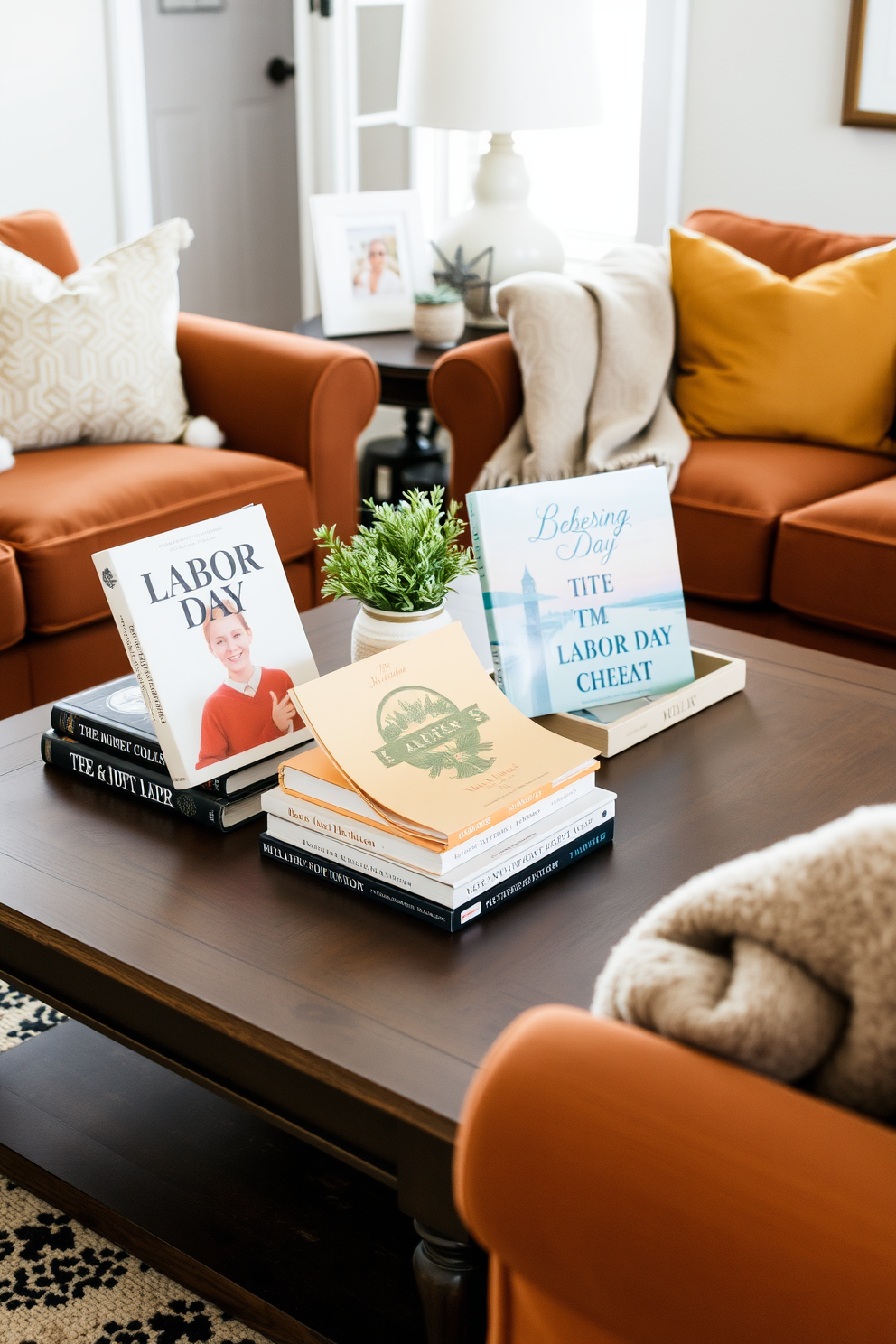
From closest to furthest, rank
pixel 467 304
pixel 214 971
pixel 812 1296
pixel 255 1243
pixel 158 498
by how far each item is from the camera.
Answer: pixel 812 1296
pixel 214 971
pixel 255 1243
pixel 158 498
pixel 467 304

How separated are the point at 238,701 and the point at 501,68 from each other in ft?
6.46

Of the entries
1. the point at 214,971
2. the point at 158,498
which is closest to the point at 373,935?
the point at 214,971

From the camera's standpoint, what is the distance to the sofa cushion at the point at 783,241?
268cm

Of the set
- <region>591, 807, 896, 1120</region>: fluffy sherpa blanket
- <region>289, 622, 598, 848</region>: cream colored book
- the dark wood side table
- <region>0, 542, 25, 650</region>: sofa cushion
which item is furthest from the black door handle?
<region>591, 807, 896, 1120</region>: fluffy sherpa blanket

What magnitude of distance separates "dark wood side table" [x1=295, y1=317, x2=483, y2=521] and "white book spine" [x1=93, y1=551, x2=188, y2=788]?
1.55 m

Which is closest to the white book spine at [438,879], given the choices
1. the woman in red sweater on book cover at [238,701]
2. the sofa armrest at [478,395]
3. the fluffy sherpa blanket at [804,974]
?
the woman in red sweater on book cover at [238,701]

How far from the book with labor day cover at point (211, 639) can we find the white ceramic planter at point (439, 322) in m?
1.63

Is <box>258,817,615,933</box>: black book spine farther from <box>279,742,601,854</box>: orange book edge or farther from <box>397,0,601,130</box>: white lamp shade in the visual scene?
<box>397,0,601,130</box>: white lamp shade

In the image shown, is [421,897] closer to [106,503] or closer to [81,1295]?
[81,1295]

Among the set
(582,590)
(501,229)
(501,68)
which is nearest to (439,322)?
(501,229)

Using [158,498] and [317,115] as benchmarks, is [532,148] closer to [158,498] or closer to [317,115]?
[317,115]

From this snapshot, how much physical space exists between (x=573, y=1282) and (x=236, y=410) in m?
2.23

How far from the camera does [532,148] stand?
12.7ft

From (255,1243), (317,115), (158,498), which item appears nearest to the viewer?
(255,1243)
